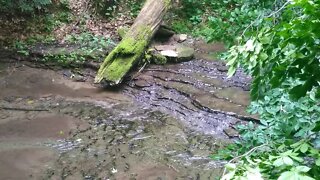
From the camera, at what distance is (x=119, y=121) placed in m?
5.19

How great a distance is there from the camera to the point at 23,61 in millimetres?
7047

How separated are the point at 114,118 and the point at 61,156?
Answer: 1089mm

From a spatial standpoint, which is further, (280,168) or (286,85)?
(286,85)

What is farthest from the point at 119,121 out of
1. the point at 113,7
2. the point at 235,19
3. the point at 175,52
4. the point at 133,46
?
the point at 113,7

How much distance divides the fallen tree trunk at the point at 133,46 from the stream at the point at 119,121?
0.78 feet

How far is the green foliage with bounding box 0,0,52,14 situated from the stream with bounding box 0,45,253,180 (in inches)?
43.3

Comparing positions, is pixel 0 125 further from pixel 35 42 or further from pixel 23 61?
pixel 35 42

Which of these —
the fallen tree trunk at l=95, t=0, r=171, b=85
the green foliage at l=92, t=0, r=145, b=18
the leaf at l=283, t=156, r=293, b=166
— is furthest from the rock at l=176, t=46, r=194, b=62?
the leaf at l=283, t=156, r=293, b=166

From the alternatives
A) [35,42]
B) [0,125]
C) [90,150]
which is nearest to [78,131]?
[90,150]

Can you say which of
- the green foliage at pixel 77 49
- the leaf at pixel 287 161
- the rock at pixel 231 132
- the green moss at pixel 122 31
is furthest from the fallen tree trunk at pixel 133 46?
the leaf at pixel 287 161

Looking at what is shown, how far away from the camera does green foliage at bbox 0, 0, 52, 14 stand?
24.3ft

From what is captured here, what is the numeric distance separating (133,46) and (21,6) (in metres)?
2.51

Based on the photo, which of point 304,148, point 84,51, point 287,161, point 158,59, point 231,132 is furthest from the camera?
point 84,51

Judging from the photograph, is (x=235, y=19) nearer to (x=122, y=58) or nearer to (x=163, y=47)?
(x=122, y=58)
